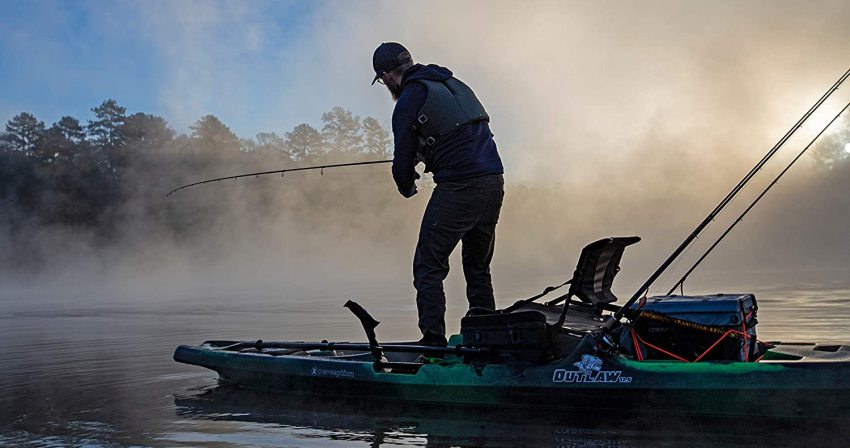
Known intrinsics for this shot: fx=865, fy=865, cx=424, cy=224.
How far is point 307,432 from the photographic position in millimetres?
4844

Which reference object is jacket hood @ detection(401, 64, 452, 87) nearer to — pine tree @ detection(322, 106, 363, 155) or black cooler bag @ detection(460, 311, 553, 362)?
black cooler bag @ detection(460, 311, 553, 362)

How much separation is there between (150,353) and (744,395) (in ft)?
21.2

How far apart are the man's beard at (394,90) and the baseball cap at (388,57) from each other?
11 centimetres

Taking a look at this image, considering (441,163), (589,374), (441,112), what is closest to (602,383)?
(589,374)

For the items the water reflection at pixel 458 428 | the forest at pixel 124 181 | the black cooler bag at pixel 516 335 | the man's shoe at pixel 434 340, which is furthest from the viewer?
the forest at pixel 124 181

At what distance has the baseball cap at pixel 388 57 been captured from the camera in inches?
235

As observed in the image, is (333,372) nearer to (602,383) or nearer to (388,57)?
(602,383)

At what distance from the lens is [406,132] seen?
576cm

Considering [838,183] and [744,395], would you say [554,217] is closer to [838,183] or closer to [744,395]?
[838,183]

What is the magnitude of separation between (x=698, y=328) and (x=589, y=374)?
0.67 metres

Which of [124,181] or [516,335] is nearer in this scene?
[516,335]

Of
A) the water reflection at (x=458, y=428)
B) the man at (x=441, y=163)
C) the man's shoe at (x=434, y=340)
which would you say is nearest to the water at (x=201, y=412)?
the water reflection at (x=458, y=428)

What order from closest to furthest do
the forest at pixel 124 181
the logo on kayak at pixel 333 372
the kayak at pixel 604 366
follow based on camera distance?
the kayak at pixel 604 366 → the logo on kayak at pixel 333 372 → the forest at pixel 124 181

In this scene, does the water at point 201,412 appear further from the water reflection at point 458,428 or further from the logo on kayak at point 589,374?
the logo on kayak at point 589,374
